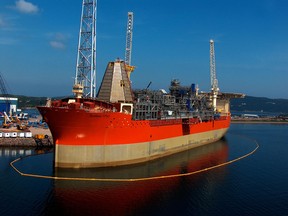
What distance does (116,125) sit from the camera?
3050 centimetres

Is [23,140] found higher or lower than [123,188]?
higher

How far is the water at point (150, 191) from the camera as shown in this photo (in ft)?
69.9

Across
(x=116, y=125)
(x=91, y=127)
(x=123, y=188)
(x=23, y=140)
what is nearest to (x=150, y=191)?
(x=123, y=188)

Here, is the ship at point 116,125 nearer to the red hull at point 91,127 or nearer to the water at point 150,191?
the red hull at point 91,127

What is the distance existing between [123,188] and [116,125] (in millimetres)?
7134

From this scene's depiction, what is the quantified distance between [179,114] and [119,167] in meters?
16.6

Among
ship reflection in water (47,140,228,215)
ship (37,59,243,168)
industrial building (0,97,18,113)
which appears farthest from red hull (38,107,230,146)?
industrial building (0,97,18,113)

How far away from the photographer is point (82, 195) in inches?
924

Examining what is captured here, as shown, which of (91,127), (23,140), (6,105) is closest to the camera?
(91,127)

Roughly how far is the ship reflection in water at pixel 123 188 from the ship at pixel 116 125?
133cm

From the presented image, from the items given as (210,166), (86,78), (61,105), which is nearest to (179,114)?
(210,166)

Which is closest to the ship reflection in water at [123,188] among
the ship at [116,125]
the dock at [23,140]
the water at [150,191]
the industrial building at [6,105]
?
the water at [150,191]

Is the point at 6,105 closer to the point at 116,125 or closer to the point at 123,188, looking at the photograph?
the point at 116,125

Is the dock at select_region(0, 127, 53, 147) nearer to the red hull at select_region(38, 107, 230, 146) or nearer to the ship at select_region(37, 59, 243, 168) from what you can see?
the ship at select_region(37, 59, 243, 168)
